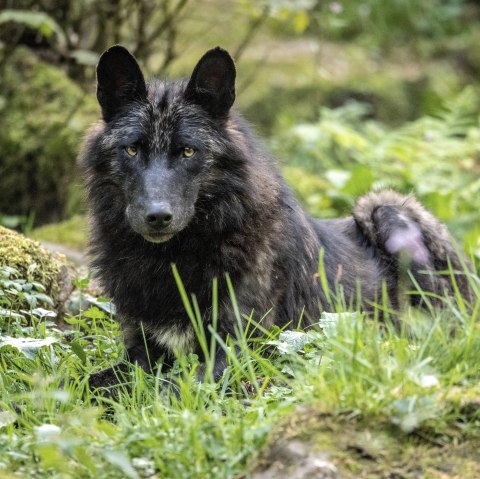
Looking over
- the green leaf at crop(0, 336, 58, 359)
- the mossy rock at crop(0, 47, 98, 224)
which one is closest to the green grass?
the green leaf at crop(0, 336, 58, 359)

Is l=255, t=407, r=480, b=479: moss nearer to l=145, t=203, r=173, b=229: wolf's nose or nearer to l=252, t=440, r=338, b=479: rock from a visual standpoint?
l=252, t=440, r=338, b=479: rock

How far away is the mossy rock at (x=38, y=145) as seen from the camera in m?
8.14

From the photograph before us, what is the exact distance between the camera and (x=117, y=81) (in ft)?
15.1

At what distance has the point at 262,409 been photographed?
328 cm

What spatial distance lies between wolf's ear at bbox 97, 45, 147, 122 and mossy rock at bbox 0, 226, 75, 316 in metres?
0.99

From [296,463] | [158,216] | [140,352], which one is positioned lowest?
[140,352]

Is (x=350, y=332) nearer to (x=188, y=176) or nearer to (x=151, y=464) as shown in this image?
(x=151, y=464)

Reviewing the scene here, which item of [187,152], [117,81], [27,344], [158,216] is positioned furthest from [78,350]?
[117,81]

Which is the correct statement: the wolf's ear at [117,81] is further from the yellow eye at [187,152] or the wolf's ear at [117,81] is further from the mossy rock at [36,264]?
the mossy rock at [36,264]

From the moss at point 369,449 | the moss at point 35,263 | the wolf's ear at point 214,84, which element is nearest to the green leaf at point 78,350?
the moss at point 35,263

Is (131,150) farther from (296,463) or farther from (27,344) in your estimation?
(296,463)

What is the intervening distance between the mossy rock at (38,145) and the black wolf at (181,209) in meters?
3.46

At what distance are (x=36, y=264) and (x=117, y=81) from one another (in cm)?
121

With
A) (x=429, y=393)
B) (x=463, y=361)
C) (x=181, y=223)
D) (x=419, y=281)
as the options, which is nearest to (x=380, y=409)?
(x=429, y=393)
